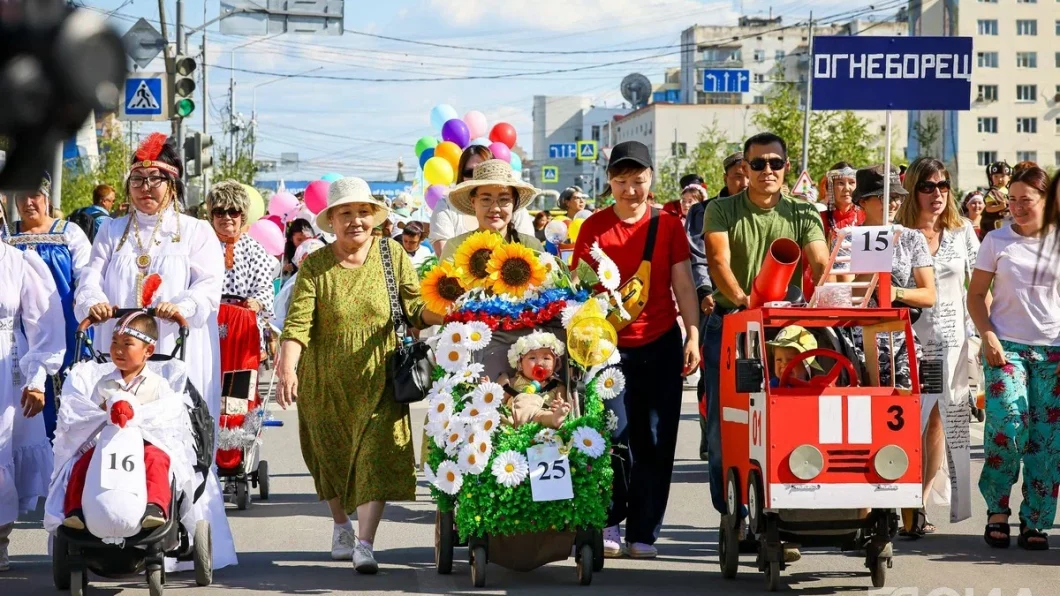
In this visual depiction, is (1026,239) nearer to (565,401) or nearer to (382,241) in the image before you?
(565,401)

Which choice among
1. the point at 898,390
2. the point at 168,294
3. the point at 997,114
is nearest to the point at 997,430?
the point at 898,390

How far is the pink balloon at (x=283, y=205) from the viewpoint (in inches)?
961

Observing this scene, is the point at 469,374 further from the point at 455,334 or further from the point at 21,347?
the point at 21,347

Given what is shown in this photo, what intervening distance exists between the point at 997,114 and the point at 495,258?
110 meters

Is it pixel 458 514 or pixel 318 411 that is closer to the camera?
pixel 458 514

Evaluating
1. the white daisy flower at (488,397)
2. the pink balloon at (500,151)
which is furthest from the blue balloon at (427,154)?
the white daisy flower at (488,397)

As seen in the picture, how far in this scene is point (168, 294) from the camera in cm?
746

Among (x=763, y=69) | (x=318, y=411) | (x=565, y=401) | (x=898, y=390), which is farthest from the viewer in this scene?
(x=763, y=69)

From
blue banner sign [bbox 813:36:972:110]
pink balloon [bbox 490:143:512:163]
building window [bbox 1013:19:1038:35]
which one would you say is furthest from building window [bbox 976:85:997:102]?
blue banner sign [bbox 813:36:972:110]

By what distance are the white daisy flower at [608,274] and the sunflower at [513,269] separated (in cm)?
30

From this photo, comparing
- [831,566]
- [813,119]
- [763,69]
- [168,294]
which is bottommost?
[831,566]

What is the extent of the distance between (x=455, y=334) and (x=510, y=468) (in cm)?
73

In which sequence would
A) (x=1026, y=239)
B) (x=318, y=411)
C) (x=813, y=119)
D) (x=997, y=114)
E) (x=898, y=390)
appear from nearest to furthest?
(x=898, y=390) < (x=318, y=411) < (x=1026, y=239) < (x=813, y=119) < (x=997, y=114)

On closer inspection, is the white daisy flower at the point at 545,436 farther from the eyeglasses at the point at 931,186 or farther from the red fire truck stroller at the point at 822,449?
the eyeglasses at the point at 931,186
